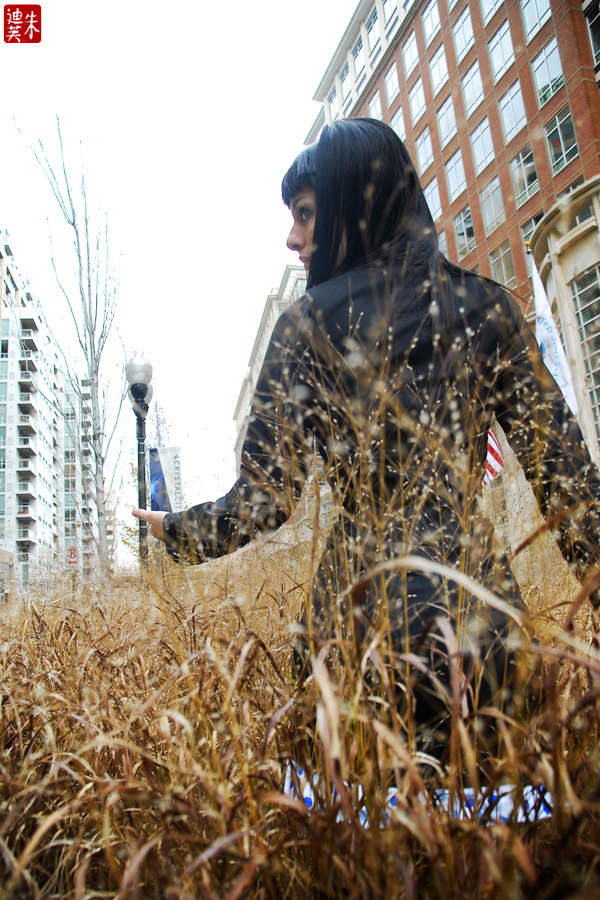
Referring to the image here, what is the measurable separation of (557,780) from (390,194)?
1.09 meters

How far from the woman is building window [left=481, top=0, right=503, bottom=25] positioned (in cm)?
2348

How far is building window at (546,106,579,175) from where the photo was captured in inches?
653

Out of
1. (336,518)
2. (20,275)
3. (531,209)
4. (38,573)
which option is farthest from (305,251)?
(20,275)

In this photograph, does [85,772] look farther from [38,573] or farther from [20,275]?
[20,275]

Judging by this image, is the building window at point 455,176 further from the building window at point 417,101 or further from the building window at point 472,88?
the building window at point 417,101

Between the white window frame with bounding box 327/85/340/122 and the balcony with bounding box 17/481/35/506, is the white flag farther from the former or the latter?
the balcony with bounding box 17/481/35/506

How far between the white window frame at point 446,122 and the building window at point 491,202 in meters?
3.94

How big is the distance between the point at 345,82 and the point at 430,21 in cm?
986

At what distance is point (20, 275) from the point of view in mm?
56844

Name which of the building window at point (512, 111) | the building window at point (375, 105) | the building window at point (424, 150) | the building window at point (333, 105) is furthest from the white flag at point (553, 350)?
the building window at point (333, 105)

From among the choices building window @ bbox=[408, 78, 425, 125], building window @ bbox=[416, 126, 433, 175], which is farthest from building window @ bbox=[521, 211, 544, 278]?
building window @ bbox=[408, 78, 425, 125]

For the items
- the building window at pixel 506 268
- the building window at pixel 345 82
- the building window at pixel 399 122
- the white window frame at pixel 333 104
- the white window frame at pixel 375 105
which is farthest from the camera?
the white window frame at pixel 333 104

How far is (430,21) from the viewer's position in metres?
24.2

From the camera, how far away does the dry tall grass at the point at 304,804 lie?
1.82 feet
